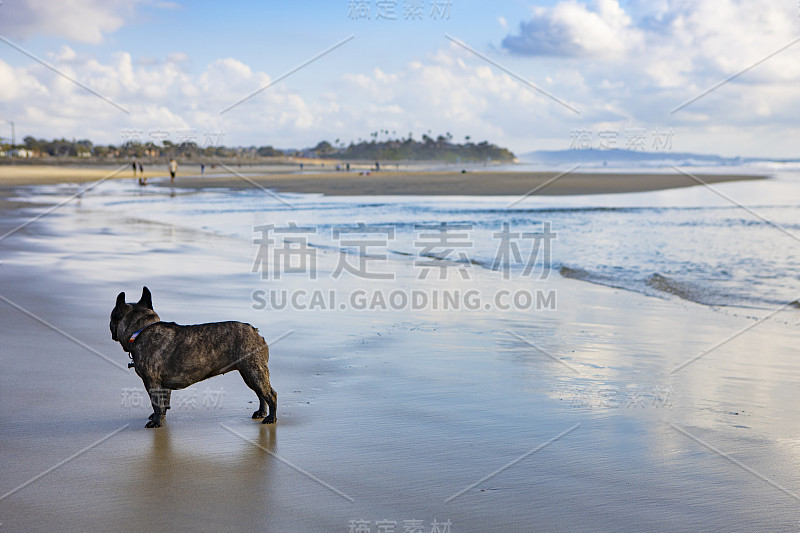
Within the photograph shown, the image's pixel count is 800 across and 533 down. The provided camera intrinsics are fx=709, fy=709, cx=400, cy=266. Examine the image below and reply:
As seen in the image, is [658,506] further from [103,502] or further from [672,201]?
[672,201]

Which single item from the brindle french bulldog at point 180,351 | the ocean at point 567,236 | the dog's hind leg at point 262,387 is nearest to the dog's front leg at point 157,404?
the brindle french bulldog at point 180,351

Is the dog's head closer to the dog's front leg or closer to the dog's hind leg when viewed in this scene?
the dog's front leg

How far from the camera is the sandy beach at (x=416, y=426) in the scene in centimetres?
359

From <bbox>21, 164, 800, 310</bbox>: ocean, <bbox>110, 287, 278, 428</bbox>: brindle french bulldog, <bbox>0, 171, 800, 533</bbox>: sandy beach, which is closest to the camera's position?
<bbox>0, 171, 800, 533</bbox>: sandy beach

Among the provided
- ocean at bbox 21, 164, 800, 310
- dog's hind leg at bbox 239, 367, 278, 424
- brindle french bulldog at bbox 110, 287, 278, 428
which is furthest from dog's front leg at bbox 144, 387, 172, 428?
ocean at bbox 21, 164, 800, 310

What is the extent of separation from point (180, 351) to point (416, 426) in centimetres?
164

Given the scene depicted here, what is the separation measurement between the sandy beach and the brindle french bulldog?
0.95 feet

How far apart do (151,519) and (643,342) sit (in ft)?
19.0

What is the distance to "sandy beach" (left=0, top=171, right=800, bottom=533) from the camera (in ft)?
11.8

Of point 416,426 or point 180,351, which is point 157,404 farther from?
point 416,426

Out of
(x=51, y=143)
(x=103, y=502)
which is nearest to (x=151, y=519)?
(x=103, y=502)

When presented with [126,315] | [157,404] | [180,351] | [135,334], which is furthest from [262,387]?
[126,315]

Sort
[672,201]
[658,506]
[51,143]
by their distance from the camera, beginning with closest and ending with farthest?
1. [658,506]
2. [672,201]
3. [51,143]

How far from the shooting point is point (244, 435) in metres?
4.55
